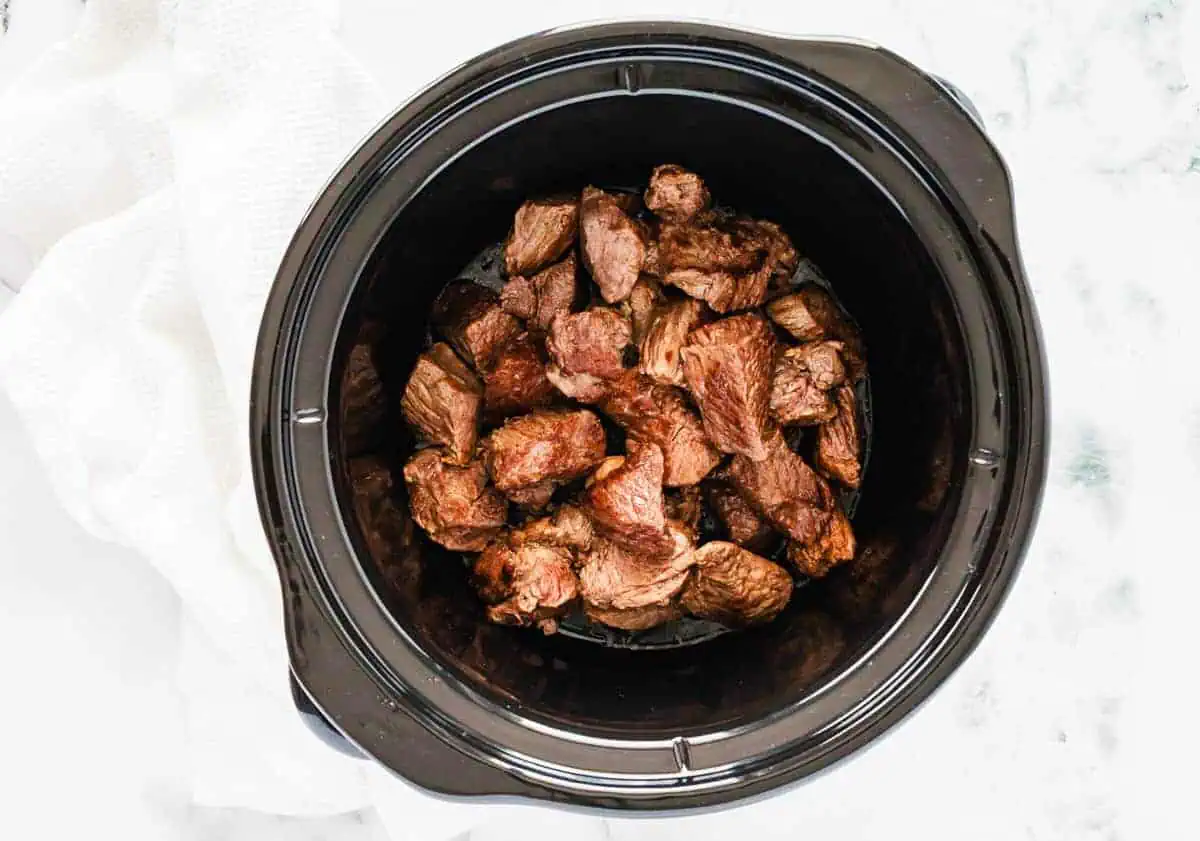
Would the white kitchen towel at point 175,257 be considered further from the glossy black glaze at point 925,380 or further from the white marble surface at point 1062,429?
the glossy black glaze at point 925,380

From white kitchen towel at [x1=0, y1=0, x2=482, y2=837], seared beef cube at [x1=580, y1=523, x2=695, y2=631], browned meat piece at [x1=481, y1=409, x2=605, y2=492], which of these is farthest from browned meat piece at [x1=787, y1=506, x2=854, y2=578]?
white kitchen towel at [x1=0, y1=0, x2=482, y2=837]

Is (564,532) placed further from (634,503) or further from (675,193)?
(675,193)

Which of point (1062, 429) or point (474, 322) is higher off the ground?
point (474, 322)

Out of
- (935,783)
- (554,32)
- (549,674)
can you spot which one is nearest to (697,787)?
(549,674)

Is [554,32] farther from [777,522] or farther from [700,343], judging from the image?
[777,522]

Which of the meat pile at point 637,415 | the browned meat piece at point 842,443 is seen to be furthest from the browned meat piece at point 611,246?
the browned meat piece at point 842,443

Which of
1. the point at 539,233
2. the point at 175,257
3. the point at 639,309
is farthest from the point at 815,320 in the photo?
the point at 175,257

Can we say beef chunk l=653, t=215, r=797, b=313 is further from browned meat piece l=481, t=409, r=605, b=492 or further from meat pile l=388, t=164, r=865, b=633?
browned meat piece l=481, t=409, r=605, b=492

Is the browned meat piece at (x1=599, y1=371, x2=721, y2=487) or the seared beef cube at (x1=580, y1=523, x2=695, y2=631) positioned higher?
the browned meat piece at (x1=599, y1=371, x2=721, y2=487)
